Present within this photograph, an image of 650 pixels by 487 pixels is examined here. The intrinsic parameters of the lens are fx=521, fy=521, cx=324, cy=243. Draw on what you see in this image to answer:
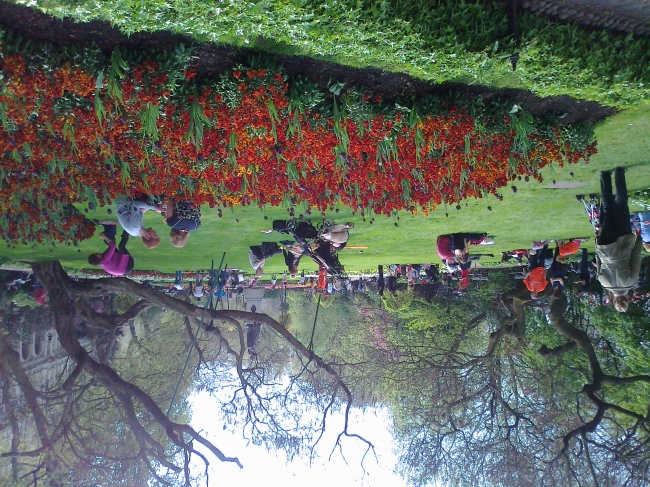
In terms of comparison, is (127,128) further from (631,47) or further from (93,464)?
(93,464)

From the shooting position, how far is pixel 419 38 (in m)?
5.20

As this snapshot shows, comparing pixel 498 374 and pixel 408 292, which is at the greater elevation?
pixel 408 292

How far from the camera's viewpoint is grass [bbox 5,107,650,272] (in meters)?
7.57

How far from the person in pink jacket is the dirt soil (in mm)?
4871

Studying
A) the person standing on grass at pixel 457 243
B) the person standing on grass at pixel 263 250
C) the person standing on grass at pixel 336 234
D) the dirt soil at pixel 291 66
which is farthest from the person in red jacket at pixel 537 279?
the person standing on grass at pixel 263 250

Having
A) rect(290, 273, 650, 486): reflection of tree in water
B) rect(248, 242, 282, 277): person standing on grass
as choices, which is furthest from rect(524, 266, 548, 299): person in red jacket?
rect(248, 242, 282, 277): person standing on grass

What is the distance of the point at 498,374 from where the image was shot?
15.0m

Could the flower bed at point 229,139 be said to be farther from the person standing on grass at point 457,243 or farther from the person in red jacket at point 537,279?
the person in red jacket at point 537,279

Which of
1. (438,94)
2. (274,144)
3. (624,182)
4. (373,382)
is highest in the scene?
(438,94)

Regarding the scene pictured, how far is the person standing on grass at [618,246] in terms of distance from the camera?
7.28m

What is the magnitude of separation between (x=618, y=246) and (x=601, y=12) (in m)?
3.26

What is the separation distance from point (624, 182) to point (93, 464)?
14.4 m

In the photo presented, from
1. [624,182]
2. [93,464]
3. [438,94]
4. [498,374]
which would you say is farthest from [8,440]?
[624,182]

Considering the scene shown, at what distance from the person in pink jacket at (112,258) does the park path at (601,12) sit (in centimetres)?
767
